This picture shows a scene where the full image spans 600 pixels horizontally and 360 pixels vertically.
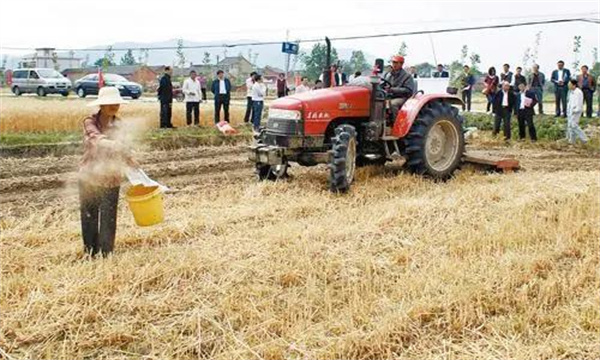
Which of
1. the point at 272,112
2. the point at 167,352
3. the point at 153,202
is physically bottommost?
the point at 167,352

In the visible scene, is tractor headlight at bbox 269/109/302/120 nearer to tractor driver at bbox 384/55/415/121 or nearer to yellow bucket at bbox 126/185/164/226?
tractor driver at bbox 384/55/415/121

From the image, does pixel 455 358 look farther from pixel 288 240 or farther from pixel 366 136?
pixel 366 136

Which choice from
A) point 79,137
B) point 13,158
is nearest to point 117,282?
point 13,158

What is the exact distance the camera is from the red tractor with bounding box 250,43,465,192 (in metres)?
8.62

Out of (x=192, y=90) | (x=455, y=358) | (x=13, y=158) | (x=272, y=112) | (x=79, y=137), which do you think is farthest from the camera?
(x=192, y=90)

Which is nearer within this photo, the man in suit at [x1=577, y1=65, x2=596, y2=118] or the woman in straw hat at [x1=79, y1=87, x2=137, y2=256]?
the woman in straw hat at [x1=79, y1=87, x2=137, y2=256]

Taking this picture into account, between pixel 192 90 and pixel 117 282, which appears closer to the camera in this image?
pixel 117 282

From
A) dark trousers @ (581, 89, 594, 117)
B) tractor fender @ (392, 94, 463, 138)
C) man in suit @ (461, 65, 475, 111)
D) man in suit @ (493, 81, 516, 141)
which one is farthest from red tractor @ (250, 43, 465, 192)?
A: man in suit @ (461, 65, 475, 111)

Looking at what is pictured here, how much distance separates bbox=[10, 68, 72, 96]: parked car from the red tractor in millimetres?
25392

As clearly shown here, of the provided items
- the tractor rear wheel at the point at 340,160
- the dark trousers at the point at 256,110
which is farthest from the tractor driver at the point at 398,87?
the dark trousers at the point at 256,110

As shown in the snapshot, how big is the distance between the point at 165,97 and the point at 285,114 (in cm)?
747

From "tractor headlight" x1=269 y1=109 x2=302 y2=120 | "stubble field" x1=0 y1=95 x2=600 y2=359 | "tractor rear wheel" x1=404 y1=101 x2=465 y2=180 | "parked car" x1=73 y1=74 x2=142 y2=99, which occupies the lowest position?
"stubble field" x1=0 y1=95 x2=600 y2=359

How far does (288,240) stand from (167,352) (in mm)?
2191

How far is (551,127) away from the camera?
50.5 ft
